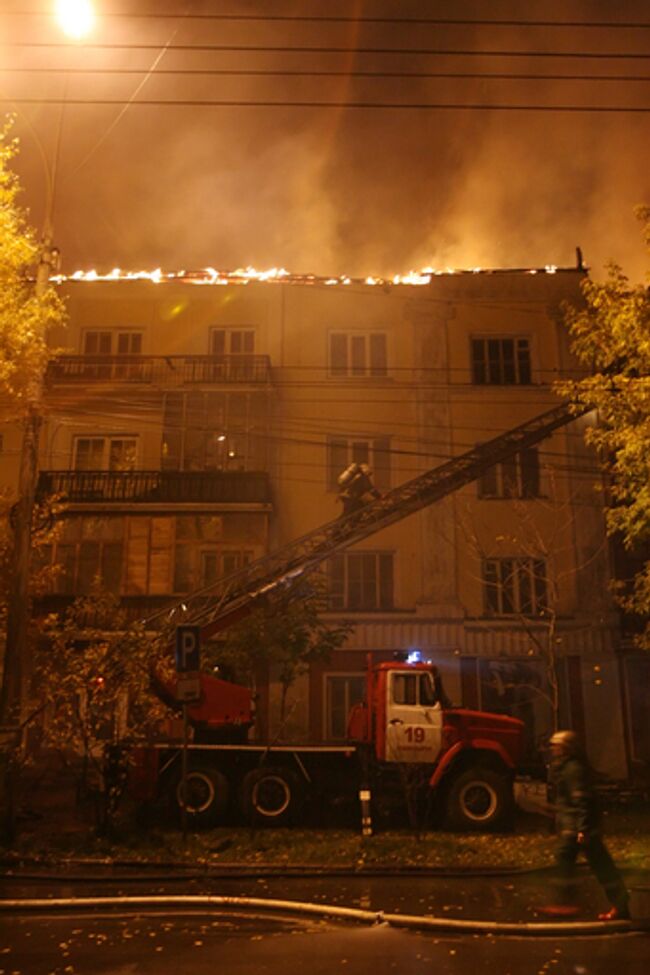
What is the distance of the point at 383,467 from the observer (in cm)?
2945

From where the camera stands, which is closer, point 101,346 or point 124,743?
point 124,743

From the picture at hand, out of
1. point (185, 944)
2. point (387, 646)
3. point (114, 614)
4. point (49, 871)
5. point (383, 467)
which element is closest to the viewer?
point (185, 944)

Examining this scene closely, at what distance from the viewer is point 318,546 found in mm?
19438

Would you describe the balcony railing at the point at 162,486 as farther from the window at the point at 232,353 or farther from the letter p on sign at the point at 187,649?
the letter p on sign at the point at 187,649

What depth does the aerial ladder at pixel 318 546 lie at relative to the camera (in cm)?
1736

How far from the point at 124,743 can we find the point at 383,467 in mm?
17513

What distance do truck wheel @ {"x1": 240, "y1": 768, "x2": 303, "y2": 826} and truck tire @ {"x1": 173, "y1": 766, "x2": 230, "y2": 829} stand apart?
0.37 m

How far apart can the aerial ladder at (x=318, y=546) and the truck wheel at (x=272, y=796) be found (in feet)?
9.47

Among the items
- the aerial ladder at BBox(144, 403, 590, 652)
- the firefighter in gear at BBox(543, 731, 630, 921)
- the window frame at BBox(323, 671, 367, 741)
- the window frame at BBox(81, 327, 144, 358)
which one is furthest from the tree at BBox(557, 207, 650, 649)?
the window frame at BBox(81, 327, 144, 358)

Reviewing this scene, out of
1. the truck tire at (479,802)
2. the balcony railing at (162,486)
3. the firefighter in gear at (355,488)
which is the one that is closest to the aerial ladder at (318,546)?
the firefighter in gear at (355,488)

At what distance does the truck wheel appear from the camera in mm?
14797

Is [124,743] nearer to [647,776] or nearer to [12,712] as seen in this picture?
[12,712]

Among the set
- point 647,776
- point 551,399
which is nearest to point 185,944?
point 647,776

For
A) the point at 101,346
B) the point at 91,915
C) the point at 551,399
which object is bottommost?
the point at 91,915
